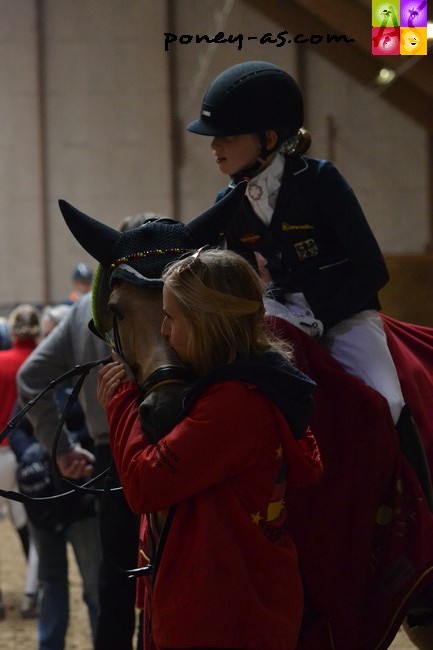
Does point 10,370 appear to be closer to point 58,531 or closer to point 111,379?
point 58,531

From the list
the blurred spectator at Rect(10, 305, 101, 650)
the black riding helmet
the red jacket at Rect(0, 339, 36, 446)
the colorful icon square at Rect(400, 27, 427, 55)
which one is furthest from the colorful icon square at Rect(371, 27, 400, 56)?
the red jacket at Rect(0, 339, 36, 446)

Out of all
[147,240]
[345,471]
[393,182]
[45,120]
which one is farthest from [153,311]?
[45,120]

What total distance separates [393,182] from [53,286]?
14.2ft

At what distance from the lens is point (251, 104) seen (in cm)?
256

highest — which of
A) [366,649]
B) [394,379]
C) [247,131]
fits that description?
[247,131]

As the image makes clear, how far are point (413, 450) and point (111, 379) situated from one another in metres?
0.90

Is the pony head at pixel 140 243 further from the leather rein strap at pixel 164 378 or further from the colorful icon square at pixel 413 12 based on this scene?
the colorful icon square at pixel 413 12

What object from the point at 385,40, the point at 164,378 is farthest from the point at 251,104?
the point at 385,40

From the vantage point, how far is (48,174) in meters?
12.0

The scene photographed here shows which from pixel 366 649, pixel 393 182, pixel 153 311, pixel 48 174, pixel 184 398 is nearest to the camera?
pixel 184 398

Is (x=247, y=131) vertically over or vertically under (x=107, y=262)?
over

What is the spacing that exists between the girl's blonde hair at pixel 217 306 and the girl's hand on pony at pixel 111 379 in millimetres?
172

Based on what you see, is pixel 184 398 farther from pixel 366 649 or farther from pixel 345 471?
pixel 366 649

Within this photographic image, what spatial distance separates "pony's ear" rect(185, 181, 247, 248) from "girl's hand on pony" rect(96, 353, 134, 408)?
37 centimetres
